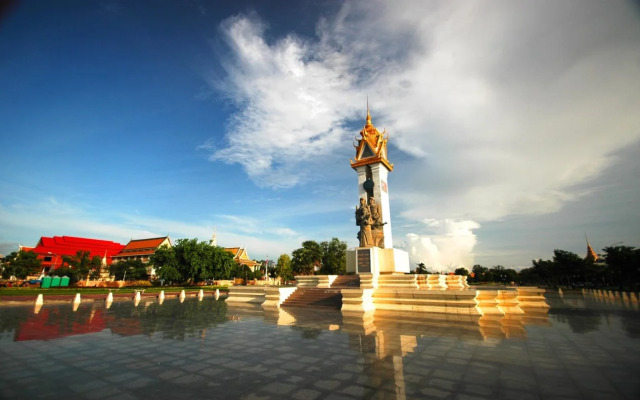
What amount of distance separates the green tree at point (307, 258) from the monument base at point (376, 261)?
35696mm

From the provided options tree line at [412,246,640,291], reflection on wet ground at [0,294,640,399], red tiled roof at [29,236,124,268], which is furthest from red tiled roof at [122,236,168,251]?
reflection on wet ground at [0,294,640,399]

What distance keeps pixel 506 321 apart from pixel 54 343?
45.1 feet

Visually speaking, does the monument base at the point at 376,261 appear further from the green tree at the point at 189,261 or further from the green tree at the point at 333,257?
the green tree at the point at 333,257

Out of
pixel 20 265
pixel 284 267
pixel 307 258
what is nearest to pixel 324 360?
pixel 307 258

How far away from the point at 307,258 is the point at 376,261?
37.8 m

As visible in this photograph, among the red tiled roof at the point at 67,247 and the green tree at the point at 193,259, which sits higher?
the red tiled roof at the point at 67,247

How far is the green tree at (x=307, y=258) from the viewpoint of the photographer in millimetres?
58500

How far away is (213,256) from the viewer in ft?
138

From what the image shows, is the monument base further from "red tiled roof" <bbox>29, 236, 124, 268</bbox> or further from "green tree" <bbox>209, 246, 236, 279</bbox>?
"red tiled roof" <bbox>29, 236, 124, 268</bbox>

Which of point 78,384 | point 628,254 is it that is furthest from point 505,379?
point 628,254

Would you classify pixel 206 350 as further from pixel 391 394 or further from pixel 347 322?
pixel 347 322

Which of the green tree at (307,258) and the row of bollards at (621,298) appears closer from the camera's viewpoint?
the row of bollards at (621,298)

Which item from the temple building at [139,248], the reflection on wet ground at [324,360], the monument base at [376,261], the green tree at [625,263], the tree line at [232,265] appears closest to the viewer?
the reflection on wet ground at [324,360]

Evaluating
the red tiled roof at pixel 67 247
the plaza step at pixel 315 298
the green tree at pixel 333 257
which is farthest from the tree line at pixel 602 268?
the red tiled roof at pixel 67 247
